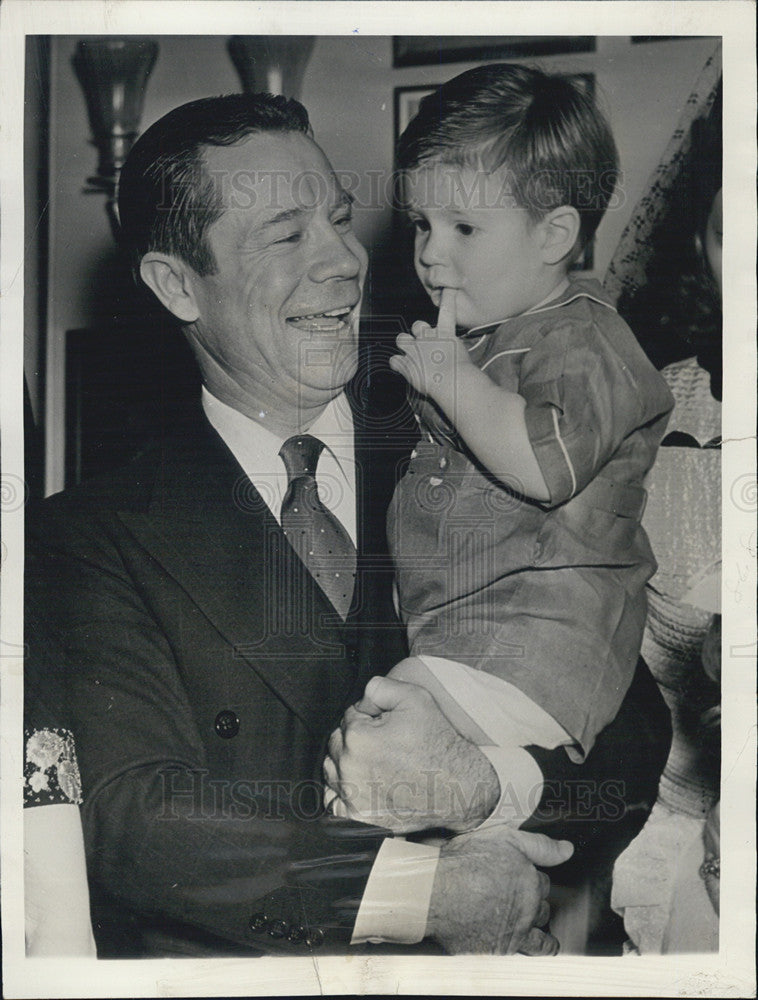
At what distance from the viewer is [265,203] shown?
1.26 metres

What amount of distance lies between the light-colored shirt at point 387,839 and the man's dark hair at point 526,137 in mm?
355

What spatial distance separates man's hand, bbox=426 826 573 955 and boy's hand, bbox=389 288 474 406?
0.57 metres

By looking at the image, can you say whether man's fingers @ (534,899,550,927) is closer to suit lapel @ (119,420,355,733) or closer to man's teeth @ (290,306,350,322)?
suit lapel @ (119,420,355,733)

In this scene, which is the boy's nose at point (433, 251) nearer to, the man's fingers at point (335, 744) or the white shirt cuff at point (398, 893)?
the man's fingers at point (335, 744)

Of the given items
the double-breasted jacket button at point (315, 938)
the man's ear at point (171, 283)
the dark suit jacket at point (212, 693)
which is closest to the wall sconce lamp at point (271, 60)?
the man's ear at point (171, 283)

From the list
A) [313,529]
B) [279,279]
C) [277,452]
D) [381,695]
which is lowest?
[381,695]

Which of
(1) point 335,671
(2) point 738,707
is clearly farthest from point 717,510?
(1) point 335,671

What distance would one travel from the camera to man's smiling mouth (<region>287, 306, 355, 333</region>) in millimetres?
1271

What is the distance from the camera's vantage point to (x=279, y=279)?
4.14 ft

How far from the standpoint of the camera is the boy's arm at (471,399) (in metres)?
1.23

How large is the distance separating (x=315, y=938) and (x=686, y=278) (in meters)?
1.01

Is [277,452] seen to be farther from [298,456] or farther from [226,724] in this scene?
[226,724]

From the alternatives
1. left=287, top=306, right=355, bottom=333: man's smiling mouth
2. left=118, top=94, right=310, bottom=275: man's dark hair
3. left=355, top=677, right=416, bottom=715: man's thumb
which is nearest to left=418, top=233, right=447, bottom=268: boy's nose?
left=287, top=306, right=355, bottom=333: man's smiling mouth

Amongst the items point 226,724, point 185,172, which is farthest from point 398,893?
point 185,172
